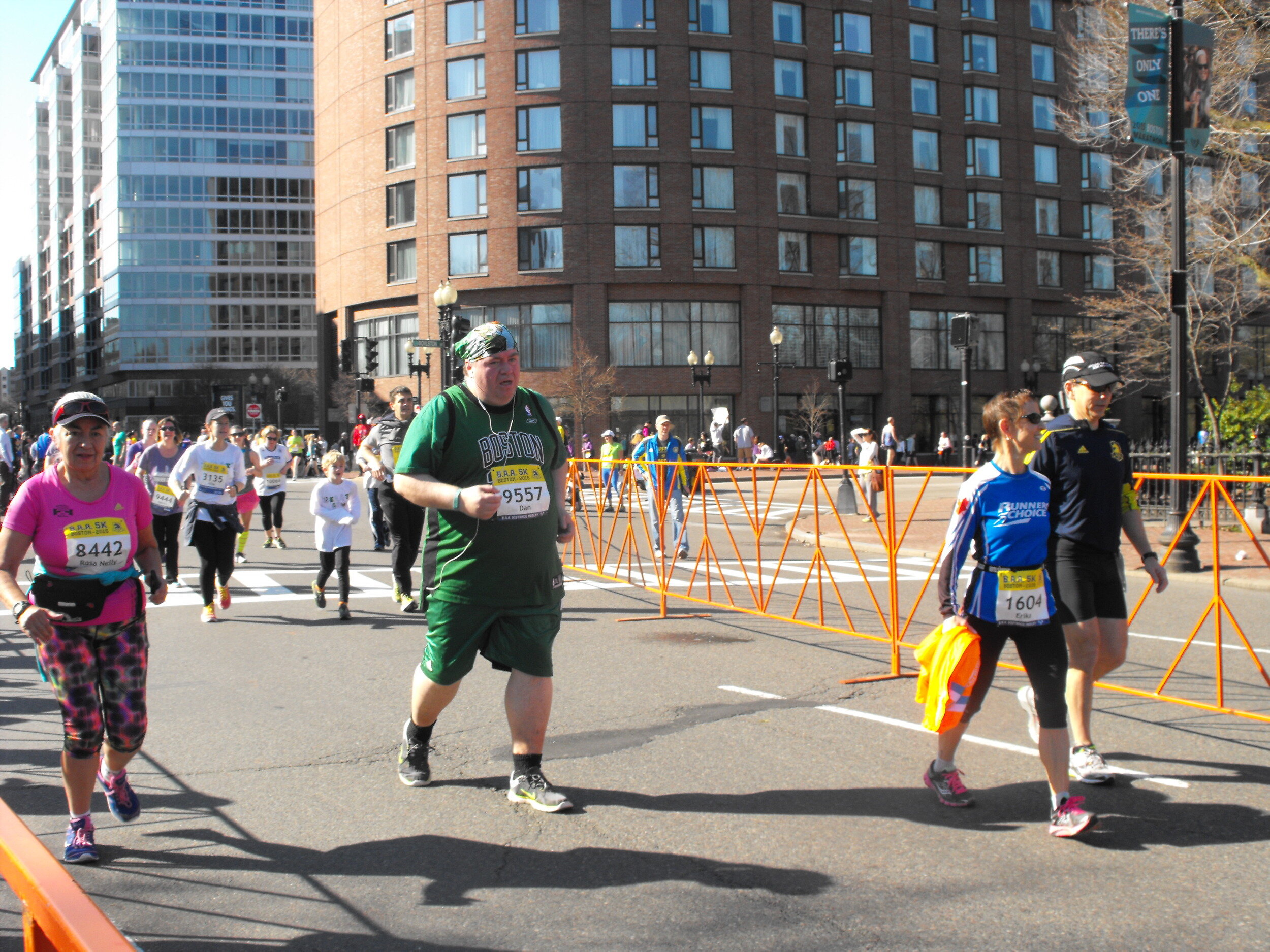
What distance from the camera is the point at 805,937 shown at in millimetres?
3514

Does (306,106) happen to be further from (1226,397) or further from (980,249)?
(1226,397)

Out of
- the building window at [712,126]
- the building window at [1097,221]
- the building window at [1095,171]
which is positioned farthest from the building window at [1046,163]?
the building window at [712,126]

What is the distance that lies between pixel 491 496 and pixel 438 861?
139 cm

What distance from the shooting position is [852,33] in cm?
5262

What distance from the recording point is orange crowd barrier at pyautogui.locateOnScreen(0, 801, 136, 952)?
188 centimetres

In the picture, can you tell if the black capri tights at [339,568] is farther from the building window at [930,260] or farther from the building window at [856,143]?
the building window at [930,260]

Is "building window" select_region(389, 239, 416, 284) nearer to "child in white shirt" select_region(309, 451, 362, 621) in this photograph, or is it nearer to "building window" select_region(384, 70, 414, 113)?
"building window" select_region(384, 70, 414, 113)

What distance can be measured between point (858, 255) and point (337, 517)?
46284 mm

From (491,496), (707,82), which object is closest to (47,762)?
(491,496)

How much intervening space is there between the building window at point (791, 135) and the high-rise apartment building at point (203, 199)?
47.5 m

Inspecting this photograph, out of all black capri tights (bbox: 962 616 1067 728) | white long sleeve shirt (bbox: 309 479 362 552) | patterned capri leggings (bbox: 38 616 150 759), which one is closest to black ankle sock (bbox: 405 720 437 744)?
patterned capri leggings (bbox: 38 616 150 759)

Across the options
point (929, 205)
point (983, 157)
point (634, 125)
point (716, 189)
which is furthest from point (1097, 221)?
point (634, 125)

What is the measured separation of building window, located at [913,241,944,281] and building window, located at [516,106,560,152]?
18424 mm

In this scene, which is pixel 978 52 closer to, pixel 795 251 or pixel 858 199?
pixel 858 199
